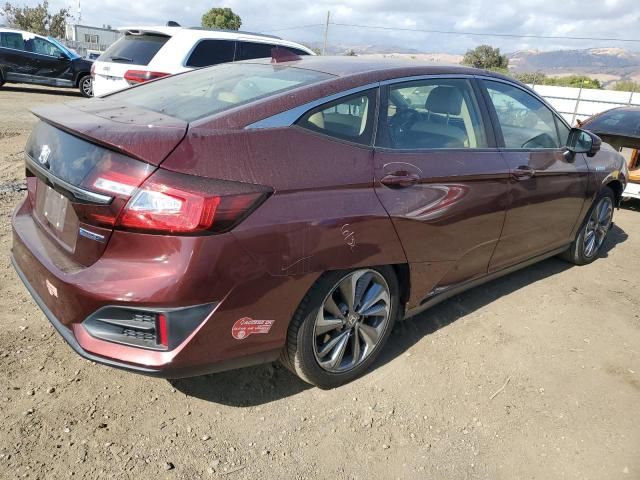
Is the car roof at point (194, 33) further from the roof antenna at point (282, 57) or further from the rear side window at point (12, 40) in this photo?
the rear side window at point (12, 40)

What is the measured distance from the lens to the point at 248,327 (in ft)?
7.49

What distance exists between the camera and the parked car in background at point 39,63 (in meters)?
15.3

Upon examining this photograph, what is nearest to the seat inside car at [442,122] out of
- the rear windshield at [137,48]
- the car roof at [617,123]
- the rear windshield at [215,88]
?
the rear windshield at [215,88]

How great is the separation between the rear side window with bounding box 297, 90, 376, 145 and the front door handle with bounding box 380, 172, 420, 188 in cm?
20

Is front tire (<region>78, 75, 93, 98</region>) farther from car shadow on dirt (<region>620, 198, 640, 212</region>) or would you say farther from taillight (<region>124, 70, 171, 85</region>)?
car shadow on dirt (<region>620, 198, 640, 212</region>)

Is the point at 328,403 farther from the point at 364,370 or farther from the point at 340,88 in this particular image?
the point at 340,88

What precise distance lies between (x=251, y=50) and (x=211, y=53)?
0.91m

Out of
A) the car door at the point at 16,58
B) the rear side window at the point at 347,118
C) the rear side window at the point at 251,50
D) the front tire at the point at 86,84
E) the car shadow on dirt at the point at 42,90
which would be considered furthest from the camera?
the car shadow on dirt at the point at 42,90

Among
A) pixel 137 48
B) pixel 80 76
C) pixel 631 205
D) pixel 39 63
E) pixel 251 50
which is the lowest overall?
pixel 631 205

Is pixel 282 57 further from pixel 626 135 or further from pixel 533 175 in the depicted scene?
pixel 626 135

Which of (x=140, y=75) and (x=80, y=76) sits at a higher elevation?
(x=140, y=75)

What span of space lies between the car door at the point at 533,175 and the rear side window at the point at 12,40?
15940 mm

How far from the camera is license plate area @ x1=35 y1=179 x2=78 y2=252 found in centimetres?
226

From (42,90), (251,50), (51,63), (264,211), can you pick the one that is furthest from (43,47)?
(264,211)
